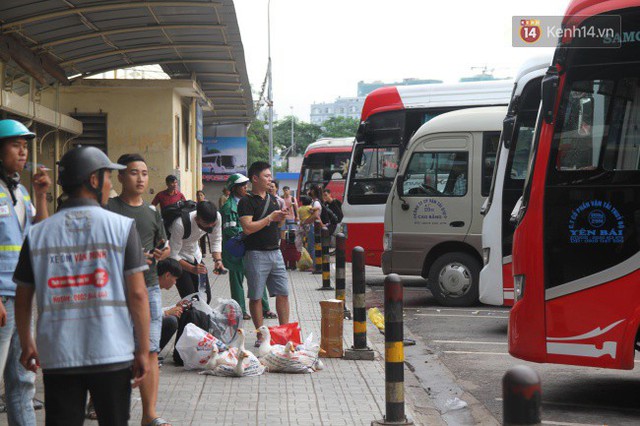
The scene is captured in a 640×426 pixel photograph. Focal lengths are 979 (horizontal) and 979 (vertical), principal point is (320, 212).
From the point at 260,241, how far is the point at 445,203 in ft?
19.0

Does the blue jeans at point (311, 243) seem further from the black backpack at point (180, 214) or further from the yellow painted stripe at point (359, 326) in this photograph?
the black backpack at point (180, 214)

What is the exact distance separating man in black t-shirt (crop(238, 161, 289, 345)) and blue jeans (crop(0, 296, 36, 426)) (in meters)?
4.25

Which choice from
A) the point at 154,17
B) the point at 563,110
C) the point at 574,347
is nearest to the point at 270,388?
the point at 574,347

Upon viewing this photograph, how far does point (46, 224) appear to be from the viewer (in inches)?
162

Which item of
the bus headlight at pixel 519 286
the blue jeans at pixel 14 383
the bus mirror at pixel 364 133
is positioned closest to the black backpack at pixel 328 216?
the bus mirror at pixel 364 133

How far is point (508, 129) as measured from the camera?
37.5 feet

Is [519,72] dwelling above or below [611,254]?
above

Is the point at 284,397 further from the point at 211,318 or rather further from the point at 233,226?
the point at 233,226

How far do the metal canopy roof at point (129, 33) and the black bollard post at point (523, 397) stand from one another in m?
11.7

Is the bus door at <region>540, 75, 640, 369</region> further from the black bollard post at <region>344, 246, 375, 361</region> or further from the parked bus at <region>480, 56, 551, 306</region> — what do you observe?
the parked bus at <region>480, 56, 551, 306</region>

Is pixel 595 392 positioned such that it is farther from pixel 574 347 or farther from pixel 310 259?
pixel 310 259

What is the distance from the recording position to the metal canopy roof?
45.9ft

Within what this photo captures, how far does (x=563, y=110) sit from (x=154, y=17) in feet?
31.4
